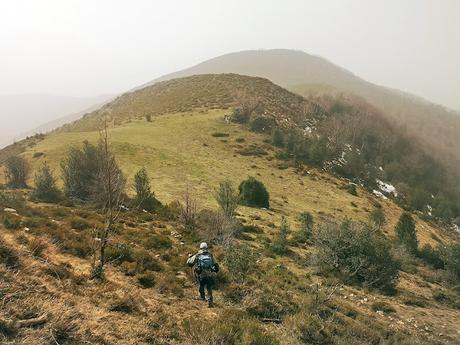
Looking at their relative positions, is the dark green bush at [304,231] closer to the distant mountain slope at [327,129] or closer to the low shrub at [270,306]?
the low shrub at [270,306]

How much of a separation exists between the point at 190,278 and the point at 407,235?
54.8ft

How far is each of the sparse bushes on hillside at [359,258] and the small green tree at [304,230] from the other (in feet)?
9.58

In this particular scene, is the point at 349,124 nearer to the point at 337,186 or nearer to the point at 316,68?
the point at 337,186

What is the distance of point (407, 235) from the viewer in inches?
957

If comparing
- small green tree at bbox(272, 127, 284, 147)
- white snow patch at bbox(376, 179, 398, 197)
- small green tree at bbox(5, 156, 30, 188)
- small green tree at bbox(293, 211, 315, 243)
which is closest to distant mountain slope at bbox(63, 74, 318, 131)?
small green tree at bbox(272, 127, 284, 147)

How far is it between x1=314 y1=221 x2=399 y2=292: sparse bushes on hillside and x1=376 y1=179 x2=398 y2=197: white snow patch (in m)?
28.8

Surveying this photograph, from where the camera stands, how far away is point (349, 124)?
199ft

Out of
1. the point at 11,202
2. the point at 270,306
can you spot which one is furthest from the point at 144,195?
the point at 270,306

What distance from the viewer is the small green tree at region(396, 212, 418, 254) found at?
77.2ft

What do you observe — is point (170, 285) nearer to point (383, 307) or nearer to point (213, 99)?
point (383, 307)

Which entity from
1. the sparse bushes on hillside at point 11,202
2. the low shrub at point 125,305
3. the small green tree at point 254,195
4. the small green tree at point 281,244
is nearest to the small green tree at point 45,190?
the sparse bushes on hillside at point 11,202

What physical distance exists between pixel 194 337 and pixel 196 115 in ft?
156

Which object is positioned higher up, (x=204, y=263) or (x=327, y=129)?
(x=204, y=263)

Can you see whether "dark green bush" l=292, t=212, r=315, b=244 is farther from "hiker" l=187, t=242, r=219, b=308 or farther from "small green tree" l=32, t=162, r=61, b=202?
"small green tree" l=32, t=162, r=61, b=202
